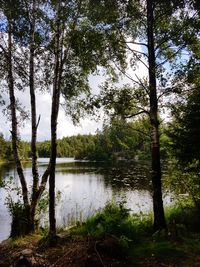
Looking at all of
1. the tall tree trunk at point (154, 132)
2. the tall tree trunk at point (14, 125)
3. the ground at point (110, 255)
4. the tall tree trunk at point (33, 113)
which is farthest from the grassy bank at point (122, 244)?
the tall tree trunk at point (14, 125)

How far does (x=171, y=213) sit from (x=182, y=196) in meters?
0.84

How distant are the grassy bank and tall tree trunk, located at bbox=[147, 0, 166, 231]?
49 centimetres

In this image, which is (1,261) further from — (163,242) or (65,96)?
(65,96)

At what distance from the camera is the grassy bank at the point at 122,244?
7.19 m

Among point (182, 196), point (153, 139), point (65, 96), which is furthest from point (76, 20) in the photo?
point (182, 196)

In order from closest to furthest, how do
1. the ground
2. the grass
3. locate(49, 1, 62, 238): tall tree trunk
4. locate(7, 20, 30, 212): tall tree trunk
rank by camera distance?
the ground, the grass, locate(49, 1, 62, 238): tall tree trunk, locate(7, 20, 30, 212): tall tree trunk

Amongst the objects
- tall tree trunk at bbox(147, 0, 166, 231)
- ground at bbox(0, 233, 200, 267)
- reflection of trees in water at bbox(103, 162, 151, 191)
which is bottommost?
reflection of trees in water at bbox(103, 162, 151, 191)

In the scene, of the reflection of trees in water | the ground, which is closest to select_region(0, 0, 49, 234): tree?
the ground

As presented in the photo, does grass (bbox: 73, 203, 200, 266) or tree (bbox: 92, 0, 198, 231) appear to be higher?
tree (bbox: 92, 0, 198, 231)

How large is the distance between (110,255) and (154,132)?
4.00 m

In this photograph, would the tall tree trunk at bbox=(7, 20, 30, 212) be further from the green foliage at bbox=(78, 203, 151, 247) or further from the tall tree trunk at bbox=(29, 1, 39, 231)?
the green foliage at bbox=(78, 203, 151, 247)

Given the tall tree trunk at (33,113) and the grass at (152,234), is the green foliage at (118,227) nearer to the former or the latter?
the grass at (152,234)

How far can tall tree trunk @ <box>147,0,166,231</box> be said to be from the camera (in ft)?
31.1

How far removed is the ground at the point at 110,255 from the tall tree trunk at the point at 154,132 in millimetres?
1229
